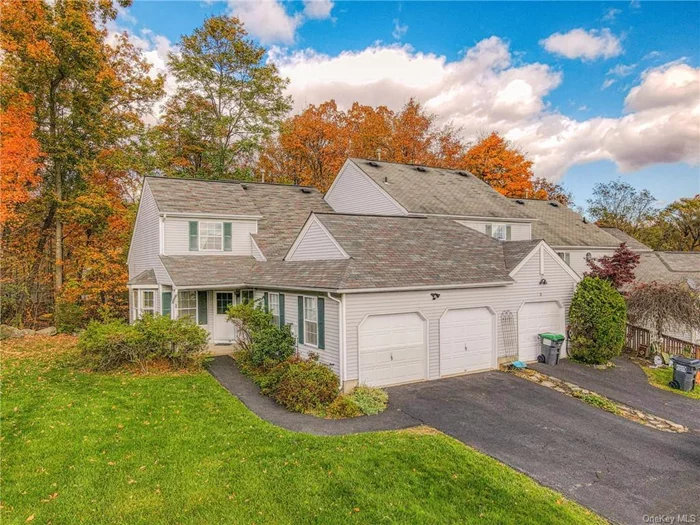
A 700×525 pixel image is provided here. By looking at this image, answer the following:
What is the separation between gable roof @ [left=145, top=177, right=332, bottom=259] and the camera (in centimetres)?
1853

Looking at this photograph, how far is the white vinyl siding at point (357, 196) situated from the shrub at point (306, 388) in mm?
10478

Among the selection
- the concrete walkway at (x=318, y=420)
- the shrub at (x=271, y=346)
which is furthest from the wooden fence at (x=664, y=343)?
the shrub at (x=271, y=346)

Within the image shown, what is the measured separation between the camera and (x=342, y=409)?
32.3 ft

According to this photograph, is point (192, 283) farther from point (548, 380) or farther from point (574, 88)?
point (574, 88)

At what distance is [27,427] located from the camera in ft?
28.2

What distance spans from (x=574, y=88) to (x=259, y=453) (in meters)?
22.3

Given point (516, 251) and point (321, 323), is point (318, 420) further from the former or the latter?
point (516, 251)

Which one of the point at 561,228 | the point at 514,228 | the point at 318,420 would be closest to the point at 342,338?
the point at 318,420

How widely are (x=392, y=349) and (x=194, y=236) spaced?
36.8 feet

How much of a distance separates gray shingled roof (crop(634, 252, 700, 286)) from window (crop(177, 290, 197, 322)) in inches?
991

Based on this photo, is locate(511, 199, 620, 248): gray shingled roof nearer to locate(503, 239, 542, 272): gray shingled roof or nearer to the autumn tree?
locate(503, 239, 542, 272): gray shingled roof

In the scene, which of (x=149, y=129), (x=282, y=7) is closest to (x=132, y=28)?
(x=149, y=129)

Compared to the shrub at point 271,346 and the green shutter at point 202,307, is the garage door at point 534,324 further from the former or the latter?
the green shutter at point 202,307

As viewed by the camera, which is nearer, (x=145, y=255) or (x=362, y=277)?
(x=362, y=277)
